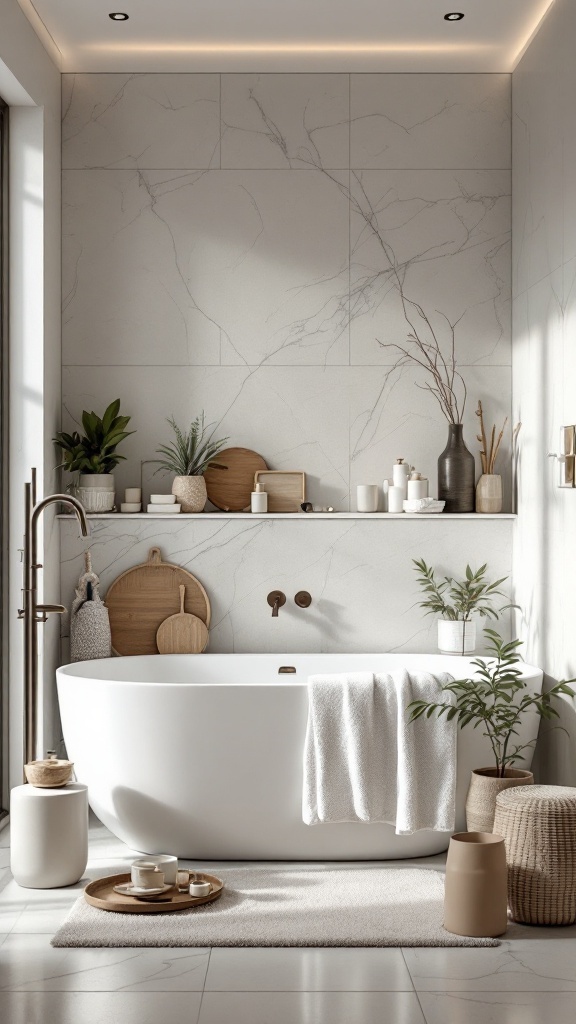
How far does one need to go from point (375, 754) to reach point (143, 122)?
2.80m

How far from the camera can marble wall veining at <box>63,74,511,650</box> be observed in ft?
14.8

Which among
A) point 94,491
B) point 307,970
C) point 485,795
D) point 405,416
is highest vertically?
point 405,416

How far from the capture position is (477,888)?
291 cm

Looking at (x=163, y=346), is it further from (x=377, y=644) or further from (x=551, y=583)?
(x=551, y=583)

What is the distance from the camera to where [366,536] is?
4.44 meters

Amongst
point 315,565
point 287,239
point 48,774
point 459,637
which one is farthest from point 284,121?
point 48,774

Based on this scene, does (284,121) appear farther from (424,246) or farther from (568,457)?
(568,457)

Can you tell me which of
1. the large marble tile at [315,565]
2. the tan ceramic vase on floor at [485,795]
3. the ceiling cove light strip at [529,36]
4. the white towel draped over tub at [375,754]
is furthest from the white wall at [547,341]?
the white towel draped over tub at [375,754]

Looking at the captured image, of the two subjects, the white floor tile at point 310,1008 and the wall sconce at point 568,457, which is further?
the wall sconce at point 568,457

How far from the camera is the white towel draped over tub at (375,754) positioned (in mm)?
3441

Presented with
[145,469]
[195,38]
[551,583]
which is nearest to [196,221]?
[195,38]

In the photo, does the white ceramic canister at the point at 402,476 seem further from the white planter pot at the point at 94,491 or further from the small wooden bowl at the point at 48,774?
the small wooden bowl at the point at 48,774

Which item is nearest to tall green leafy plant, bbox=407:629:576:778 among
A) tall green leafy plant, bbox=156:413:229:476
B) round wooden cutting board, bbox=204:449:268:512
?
round wooden cutting board, bbox=204:449:268:512

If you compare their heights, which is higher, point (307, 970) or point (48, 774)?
point (48, 774)
